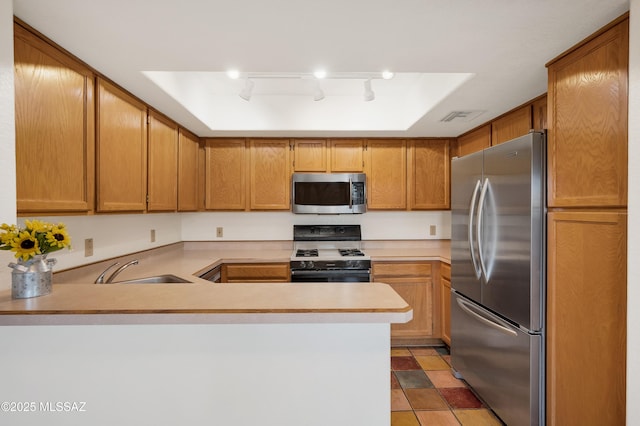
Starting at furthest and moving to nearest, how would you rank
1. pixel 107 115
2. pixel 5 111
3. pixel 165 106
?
pixel 165 106 < pixel 107 115 < pixel 5 111

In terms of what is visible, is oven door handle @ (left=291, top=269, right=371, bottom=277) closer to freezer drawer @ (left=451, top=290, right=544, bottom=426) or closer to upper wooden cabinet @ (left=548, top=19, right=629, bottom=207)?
freezer drawer @ (left=451, top=290, right=544, bottom=426)

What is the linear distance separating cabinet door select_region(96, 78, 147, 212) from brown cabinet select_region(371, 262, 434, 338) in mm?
2133

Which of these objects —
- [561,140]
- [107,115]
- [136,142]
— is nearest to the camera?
[561,140]

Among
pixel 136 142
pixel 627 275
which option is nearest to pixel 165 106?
pixel 136 142

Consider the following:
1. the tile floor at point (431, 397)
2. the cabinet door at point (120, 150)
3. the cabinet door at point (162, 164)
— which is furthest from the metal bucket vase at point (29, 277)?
the tile floor at point (431, 397)

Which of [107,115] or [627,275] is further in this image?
[107,115]

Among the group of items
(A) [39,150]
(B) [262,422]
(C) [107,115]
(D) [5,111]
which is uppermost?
(C) [107,115]

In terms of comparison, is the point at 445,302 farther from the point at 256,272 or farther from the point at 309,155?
the point at 309,155

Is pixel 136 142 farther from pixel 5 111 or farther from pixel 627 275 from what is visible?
pixel 627 275

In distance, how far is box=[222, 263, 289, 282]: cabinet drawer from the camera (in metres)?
3.25

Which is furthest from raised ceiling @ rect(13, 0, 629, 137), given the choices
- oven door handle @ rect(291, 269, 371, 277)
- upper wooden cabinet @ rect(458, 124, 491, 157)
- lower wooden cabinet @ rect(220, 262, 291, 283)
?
oven door handle @ rect(291, 269, 371, 277)

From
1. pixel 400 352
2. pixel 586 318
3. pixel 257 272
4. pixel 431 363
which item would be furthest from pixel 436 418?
pixel 257 272

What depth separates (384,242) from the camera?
12.7 feet

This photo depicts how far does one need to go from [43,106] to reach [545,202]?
2.44 metres
